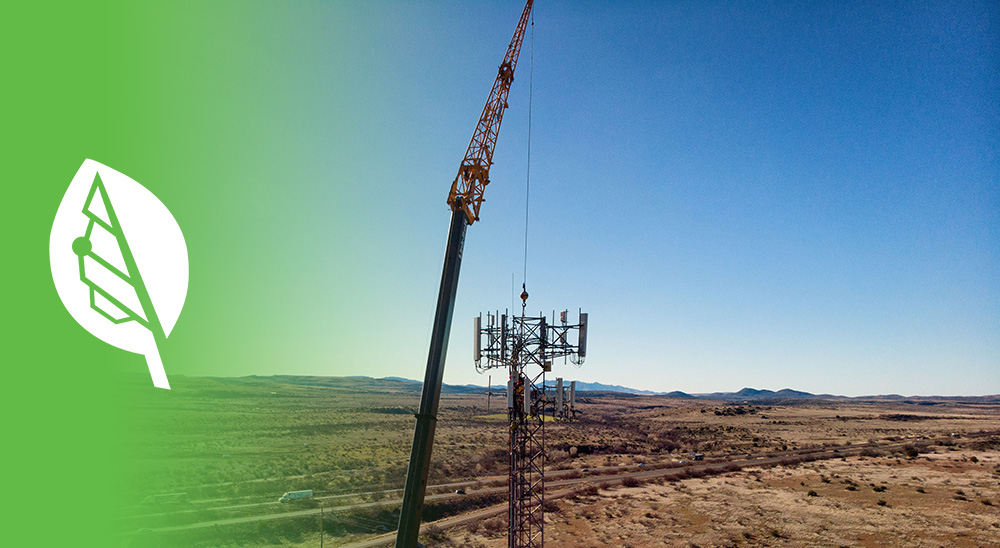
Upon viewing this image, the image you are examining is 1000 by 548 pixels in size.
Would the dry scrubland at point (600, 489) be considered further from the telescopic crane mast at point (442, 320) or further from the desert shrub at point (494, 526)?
the telescopic crane mast at point (442, 320)

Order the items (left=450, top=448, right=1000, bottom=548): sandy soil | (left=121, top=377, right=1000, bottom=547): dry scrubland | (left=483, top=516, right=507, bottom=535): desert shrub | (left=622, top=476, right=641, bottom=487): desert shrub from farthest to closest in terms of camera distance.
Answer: (left=622, top=476, right=641, bottom=487): desert shrub → (left=483, top=516, right=507, bottom=535): desert shrub → (left=121, top=377, right=1000, bottom=547): dry scrubland → (left=450, top=448, right=1000, bottom=548): sandy soil

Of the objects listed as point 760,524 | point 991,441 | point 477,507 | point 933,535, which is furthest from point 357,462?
point 991,441

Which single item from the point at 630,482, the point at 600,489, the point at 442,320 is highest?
the point at 442,320

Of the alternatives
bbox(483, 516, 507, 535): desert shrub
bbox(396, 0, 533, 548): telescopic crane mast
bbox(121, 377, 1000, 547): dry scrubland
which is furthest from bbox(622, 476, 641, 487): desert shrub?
bbox(396, 0, 533, 548): telescopic crane mast

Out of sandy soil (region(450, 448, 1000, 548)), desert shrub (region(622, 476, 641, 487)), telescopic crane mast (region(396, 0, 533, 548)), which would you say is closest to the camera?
telescopic crane mast (region(396, 0, 533, 548))

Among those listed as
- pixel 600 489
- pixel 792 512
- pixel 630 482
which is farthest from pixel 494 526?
pixel 792 512

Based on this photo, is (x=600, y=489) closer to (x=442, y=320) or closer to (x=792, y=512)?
(x=792, y=512)

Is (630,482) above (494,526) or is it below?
above

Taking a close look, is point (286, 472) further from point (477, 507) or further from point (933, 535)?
point (933, 535)

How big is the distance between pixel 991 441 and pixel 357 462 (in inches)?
3634

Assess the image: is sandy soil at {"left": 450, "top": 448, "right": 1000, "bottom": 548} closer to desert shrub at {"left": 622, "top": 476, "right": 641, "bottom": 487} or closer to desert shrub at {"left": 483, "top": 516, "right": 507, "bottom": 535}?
desert shrub at {"left": 483, "top": 516, "right": 507, "bottom": 535}

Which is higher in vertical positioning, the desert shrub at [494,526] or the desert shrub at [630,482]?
the desert shrub at [630,482]

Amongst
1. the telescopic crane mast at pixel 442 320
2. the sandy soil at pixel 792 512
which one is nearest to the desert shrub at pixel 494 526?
the sandy soil at pixel 792 512

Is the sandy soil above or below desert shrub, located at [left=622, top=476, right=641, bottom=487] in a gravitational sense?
above
